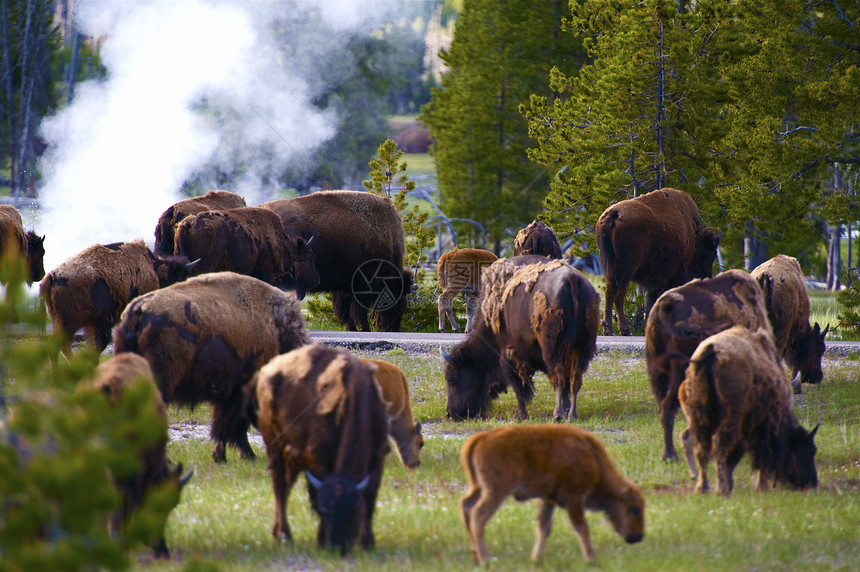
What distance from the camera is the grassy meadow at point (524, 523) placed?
17.9 feet

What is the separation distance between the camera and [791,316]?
10.9m

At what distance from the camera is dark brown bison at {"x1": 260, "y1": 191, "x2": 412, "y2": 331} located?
14516mm

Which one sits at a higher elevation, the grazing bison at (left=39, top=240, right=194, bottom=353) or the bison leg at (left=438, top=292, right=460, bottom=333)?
the grazing bison at (left=39, top=240, right=194, bottom=353)

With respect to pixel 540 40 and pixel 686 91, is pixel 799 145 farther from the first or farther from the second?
pixel 540 40

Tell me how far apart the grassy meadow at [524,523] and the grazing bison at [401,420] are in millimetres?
140

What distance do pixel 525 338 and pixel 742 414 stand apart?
131 inches

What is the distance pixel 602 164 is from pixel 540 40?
1701 centimetres

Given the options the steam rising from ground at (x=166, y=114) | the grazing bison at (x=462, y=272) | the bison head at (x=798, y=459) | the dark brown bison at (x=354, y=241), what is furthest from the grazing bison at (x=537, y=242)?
the steam rising from ground at (x=166, y=114)

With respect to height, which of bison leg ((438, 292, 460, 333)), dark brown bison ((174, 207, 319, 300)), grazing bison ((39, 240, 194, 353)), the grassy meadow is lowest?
the grassy meadow

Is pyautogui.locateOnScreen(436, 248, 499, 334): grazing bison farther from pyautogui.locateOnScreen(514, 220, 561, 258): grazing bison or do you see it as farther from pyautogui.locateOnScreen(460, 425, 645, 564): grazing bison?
pyautogui.locateOnScreen(460, 425, 645, 564): grazing bison

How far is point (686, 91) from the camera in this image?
63.8 feet

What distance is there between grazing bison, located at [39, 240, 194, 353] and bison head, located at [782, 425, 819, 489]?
23.6ft

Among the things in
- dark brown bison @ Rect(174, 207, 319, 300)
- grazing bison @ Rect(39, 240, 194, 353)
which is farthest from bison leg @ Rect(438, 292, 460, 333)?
grazing bison @ Rect(39, 240, 194, 353)

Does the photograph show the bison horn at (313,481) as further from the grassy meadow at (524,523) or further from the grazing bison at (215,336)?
the grazing bison at (215,336)
